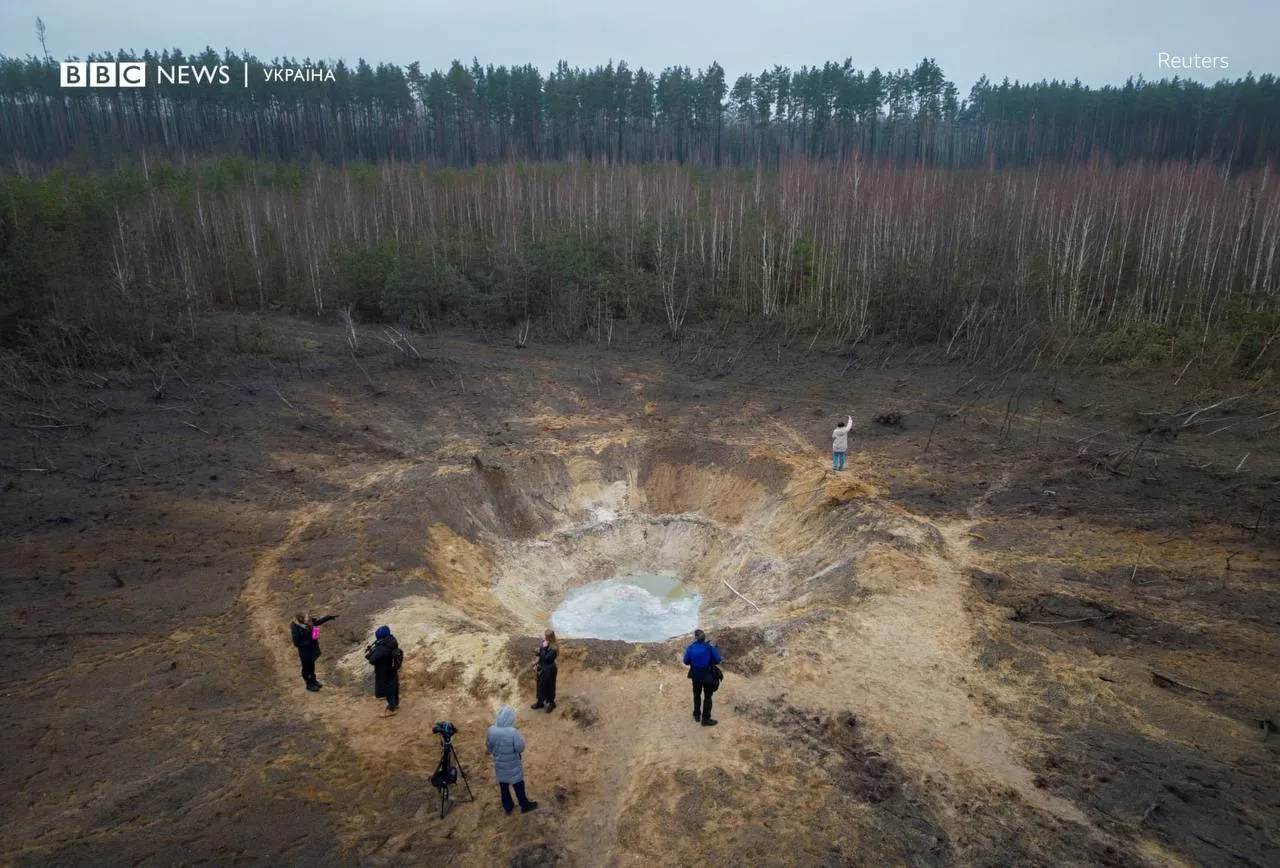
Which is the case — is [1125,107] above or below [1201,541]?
above

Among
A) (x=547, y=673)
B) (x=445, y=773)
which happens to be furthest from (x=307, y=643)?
(x=547, y=673)

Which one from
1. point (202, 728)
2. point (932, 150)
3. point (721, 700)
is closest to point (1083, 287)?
point (721, 700)

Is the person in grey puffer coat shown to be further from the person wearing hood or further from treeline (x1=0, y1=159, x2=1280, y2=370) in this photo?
treeline (x1=0, y1=159, x2=1280, y2=370)

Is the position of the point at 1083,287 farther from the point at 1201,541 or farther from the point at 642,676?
the point at 642,676

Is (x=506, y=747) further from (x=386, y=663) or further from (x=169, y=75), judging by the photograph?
(x=169, y=75)

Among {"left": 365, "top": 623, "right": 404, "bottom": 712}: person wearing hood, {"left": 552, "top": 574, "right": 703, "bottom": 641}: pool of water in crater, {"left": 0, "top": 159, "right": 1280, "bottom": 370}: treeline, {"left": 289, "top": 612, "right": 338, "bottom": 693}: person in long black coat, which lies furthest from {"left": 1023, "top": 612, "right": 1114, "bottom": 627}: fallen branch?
{"left": 0, "top": 159, "right": 1280, "bottom": 370}: treeline

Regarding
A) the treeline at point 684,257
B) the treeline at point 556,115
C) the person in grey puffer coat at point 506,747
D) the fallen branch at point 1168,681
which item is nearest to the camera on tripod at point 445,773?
the person in grey puffer coat at point 506,747
